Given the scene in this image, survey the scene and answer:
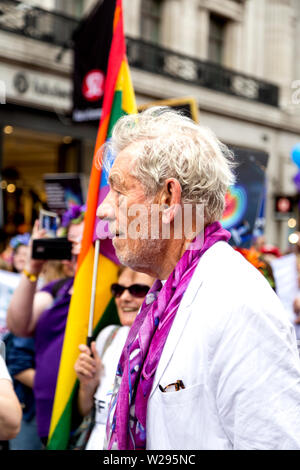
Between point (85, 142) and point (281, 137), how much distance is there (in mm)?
7561

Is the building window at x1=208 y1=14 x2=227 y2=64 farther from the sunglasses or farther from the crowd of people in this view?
the crowd of people

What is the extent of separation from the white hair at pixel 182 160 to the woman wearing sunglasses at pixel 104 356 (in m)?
1.13

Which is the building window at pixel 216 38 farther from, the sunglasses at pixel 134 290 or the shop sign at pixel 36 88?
the sunglasses at pixel 134 290

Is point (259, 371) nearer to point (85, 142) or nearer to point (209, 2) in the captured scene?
point (85, 142)

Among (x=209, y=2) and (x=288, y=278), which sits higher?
(x=209, y=2)

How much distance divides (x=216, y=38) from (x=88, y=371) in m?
16.6

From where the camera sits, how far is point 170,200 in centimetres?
148

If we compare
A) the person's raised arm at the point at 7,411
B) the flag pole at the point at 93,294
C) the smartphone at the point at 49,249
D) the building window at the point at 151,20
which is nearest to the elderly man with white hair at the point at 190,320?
the person's raised arm at the point at 7,411

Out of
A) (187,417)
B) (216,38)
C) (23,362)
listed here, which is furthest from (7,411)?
(216,38)

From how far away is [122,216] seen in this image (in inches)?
60.1

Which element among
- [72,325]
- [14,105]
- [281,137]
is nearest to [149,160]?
[72,325]

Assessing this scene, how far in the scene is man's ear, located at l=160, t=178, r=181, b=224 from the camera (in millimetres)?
1461

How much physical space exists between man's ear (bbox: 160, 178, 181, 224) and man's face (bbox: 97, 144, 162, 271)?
0.04m

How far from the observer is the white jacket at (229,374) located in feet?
4.03
